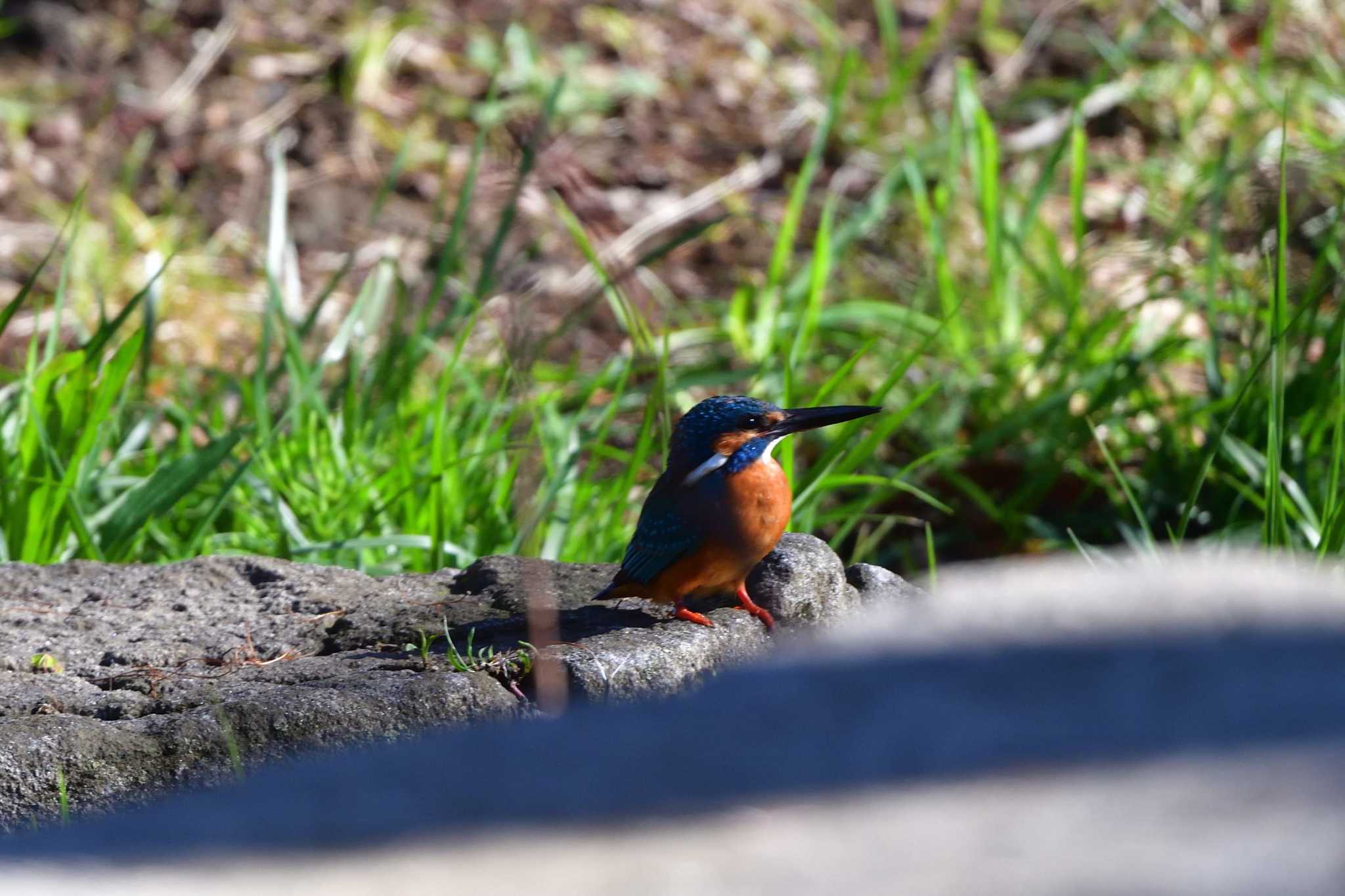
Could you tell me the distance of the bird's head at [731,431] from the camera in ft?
6.29

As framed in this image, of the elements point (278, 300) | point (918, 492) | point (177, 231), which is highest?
point (177, 231)

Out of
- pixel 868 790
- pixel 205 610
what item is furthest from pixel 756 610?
pixel 868 790

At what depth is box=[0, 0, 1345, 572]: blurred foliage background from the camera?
9.45 feet

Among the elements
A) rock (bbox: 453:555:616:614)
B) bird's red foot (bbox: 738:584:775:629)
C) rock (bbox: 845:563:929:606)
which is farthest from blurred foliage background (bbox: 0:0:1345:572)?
rock (bbox: 845:563:929:606)

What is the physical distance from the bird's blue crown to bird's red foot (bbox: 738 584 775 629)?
164 mm

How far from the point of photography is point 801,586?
1910mm

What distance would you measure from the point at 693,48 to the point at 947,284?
7.75ft

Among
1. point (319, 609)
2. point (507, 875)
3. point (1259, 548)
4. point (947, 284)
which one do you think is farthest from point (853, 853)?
point (947, 284)

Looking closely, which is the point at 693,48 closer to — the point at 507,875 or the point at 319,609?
Result: the point at 319,609

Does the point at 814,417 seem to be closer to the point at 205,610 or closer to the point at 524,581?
the point at 524,581

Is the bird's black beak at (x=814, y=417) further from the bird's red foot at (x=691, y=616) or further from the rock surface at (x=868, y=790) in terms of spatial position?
the rock surface at (x=868, y=790)

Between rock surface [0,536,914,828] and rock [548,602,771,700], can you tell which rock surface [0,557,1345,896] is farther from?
rock [548,602,771,700]

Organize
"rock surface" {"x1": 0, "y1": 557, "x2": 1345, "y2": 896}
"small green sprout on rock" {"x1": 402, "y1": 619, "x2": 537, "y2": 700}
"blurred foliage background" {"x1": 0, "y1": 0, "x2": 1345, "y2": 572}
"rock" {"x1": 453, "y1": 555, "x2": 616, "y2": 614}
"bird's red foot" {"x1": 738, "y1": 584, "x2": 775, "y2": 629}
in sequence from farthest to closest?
"blurred foliage background" {"x1": 0, "y1": 0, "x2": 1345, "y2": 572} < "rock" {"x1": 453, "y1": 555, "x2": 616, "y2": 614} < "bird's red foot" {"x1": 738, "y1": 584, "x2": 775, "y2": 629} < "small green sprout on rock" {"x1": 402, "y1": 619, "x2": 537, "y2": 700} < "rock surface" {"x1": 0, "y1": 557, "x2": 1345, "y2": 896}

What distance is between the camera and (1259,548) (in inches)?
114
